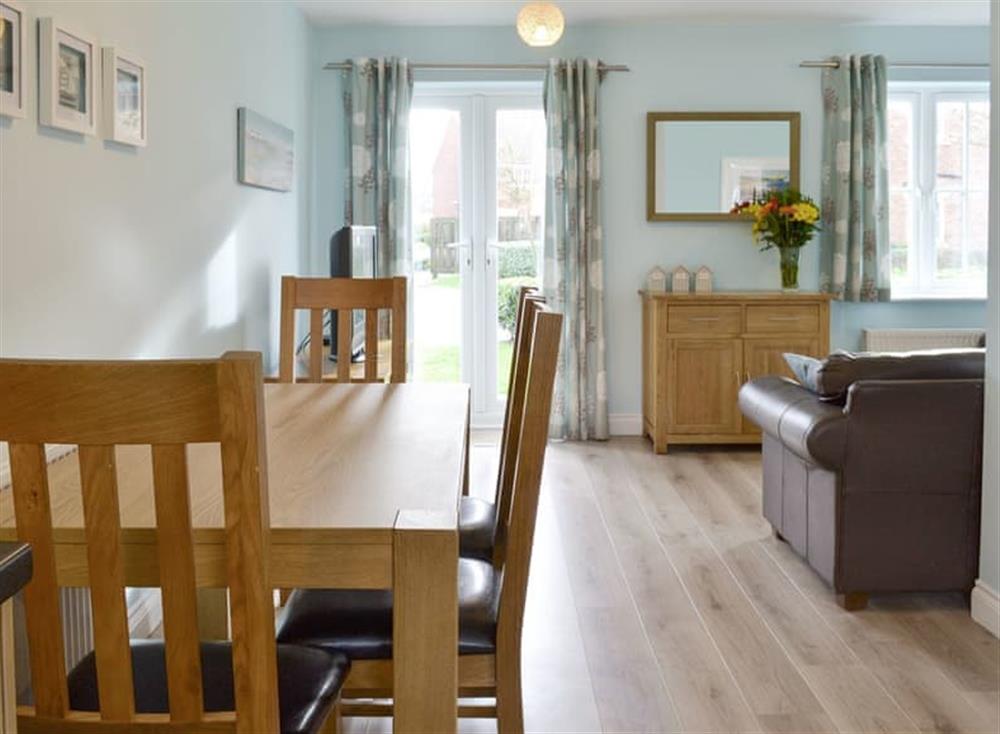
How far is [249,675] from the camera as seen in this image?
1332 millimetres

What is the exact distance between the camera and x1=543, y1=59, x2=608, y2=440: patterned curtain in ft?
20.8

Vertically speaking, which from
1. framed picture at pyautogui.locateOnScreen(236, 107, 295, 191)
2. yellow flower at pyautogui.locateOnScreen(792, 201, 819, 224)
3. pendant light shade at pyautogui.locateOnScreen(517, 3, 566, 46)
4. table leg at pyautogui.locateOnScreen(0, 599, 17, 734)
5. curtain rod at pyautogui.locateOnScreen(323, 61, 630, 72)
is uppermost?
curtain rod at pyautogui.locateOnScreen(323, 61, 630, 72)

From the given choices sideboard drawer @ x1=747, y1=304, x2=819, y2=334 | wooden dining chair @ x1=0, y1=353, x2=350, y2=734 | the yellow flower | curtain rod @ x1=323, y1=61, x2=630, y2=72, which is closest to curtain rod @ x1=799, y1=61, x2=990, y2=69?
the yellow flower

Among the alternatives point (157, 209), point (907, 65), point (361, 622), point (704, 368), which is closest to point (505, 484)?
point (361, 622)

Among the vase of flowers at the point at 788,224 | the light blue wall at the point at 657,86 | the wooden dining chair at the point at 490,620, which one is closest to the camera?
the wooden dining chair at the point at 490,620

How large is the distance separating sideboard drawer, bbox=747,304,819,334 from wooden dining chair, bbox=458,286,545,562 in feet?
11.6

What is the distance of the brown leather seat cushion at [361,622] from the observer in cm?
189

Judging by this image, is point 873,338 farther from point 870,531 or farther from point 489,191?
point 870,531

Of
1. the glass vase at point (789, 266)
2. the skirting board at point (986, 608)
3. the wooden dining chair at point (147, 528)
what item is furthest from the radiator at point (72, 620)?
the glass vase at point (789, 266)

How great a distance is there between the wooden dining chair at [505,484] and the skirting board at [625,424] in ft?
12.9

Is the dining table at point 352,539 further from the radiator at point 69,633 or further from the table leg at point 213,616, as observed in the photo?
the table leg at point 213,616

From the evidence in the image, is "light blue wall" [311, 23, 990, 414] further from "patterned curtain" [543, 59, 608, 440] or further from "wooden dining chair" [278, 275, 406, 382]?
"wooden dining chair" [278, 275, 406, 382]

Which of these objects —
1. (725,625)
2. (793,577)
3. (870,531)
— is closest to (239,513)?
(725,625)

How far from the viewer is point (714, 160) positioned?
648 centimetres
